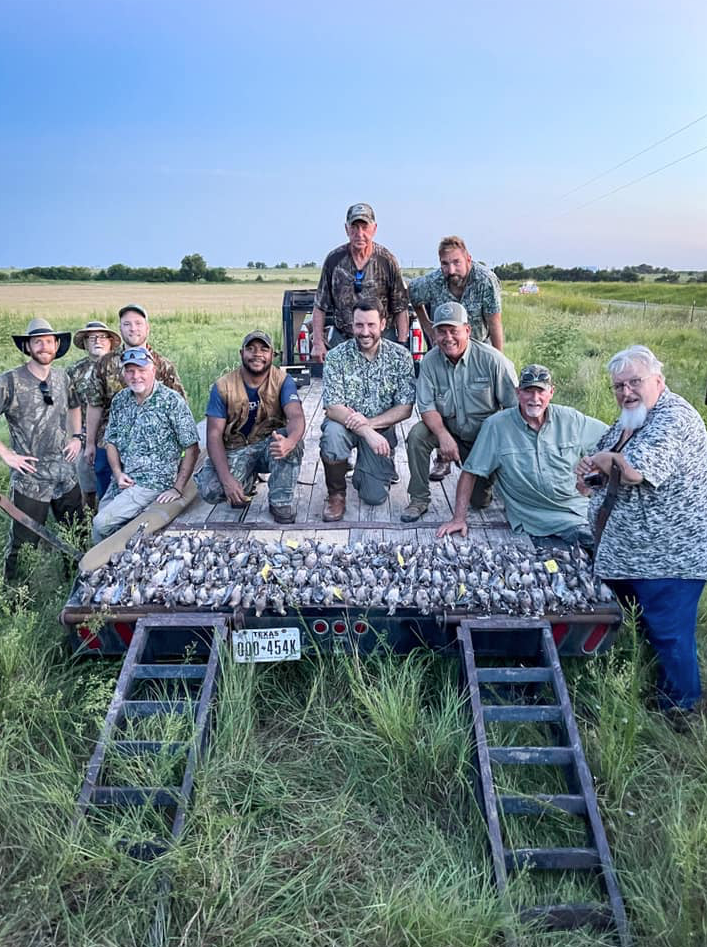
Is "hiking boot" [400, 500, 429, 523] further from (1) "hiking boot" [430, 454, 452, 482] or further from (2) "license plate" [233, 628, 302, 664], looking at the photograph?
(2) "license plate" [233, 628, 302, 664]

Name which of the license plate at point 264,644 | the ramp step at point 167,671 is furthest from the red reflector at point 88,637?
the license plate at point 264,644

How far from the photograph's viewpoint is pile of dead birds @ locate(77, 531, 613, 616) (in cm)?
374

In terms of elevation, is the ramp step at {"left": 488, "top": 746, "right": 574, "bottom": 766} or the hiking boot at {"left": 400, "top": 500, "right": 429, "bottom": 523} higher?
the hiking boot at {"left": 400, "top": 500, "right": 429, "bottom": 523}

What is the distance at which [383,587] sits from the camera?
3.80 m

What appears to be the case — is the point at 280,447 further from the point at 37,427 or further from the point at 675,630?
the point at 675,630

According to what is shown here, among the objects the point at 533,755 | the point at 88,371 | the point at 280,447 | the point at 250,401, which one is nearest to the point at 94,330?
the point at 88,371

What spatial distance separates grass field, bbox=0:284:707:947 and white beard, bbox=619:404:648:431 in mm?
1111

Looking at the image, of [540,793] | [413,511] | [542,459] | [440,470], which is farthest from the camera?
[440,470]

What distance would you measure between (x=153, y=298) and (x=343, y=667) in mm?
50627

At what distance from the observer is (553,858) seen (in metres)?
2.86

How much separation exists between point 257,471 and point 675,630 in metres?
2.98

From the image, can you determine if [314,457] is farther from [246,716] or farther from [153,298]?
[153,298]

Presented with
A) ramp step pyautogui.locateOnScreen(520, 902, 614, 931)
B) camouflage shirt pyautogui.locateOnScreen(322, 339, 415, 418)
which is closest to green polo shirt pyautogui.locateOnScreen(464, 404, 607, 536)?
camouflage shirt pyautogui.locateOnScreen(322, 339, 415, 418)

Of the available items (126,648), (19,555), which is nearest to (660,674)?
(126,648)
